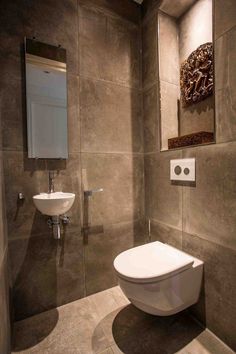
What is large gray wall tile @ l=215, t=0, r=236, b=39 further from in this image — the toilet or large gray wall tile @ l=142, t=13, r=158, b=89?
the toilet

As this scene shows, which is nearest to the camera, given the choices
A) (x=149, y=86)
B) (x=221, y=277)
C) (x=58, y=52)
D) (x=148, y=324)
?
(x=221, y=277)

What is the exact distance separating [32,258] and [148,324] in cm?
97

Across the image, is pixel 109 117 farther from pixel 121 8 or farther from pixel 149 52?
pixel 121 8

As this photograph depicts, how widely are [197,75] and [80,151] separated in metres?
1.13

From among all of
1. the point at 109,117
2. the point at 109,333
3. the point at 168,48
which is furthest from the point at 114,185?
the point at 168,48

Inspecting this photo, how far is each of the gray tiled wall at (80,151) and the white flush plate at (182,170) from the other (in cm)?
43

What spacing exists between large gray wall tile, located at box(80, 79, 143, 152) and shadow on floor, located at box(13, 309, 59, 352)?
1.32 metres

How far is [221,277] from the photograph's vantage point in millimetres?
1161

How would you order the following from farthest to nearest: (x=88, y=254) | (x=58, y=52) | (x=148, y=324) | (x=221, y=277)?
(x=88, y=254) → (x=58, y=52) → (x=148, y=324) → (x=221, y=277)

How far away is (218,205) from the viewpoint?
1174 millimetres

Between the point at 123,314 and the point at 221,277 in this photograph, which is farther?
the point at 123,314

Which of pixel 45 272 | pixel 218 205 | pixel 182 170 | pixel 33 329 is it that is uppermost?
pixel 182 170

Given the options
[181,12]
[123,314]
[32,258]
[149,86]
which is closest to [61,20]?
[149,86]

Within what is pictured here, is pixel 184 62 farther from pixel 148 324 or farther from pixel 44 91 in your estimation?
pixel 148 324
